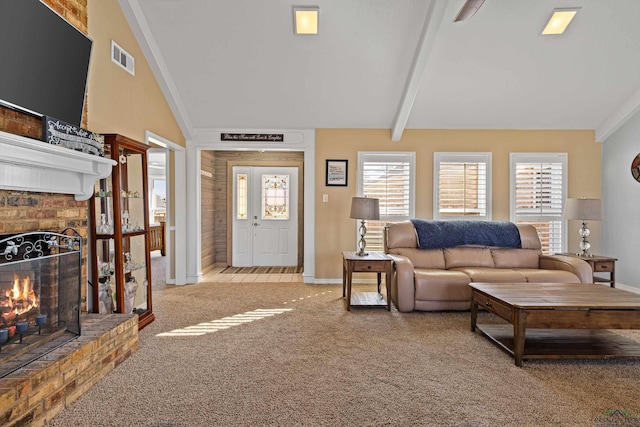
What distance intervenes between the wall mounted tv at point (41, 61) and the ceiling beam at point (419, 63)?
3020 mm

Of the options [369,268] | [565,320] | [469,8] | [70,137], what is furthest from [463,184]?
[70,137]

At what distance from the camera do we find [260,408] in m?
2.08

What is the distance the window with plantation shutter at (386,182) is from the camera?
541 cm

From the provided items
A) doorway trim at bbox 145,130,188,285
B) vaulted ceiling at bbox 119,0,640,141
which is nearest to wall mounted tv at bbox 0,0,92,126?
vaulted ceiling at bbox 119,0,640,141

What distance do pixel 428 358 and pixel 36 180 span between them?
2.93 metres

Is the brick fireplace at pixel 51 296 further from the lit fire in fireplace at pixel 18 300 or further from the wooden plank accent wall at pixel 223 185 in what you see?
the wooden plank accent wall at pixel 223 185

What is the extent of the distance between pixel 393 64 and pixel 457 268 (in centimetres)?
251

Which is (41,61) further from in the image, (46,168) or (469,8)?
(469,8)

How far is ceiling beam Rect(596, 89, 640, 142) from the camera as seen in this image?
4726mm

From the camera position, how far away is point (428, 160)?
5.40 m

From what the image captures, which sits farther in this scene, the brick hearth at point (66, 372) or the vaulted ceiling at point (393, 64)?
the vaulted ceiling at point (393, 64)

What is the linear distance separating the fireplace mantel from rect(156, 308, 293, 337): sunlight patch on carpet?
4.58 feet

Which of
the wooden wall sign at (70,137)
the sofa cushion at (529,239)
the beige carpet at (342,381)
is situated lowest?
the beige carpet at (342,381)

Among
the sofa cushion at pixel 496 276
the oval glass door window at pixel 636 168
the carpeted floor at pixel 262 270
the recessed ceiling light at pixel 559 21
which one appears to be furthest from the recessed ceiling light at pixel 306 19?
the oval glass door window at pixel 636 168
